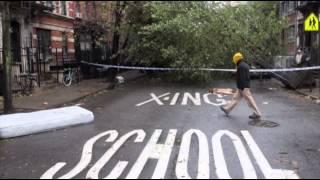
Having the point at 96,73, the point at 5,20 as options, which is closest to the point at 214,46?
the point at 96,73

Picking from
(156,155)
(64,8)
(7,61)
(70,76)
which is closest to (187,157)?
(156,155)

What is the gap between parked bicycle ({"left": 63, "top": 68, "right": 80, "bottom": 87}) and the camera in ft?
75.6

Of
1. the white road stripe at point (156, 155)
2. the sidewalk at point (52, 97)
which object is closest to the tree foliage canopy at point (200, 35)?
the sidewalk at point (52, 97)

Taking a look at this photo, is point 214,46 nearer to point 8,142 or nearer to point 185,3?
point 185,3

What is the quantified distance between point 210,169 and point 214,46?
630 inches

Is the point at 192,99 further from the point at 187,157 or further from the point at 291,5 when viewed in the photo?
the point at 291,5

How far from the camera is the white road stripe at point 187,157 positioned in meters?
7.00

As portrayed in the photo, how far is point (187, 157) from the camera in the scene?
8.06m

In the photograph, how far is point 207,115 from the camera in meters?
13.1

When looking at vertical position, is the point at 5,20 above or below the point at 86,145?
above

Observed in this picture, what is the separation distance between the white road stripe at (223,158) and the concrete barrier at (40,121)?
331cm

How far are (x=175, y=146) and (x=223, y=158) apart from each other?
1.21 metres

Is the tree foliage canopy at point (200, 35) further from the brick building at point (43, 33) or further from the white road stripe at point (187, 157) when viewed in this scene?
the white road stripe at point (187, 157)

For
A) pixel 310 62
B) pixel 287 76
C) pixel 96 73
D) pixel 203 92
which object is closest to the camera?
pixel 203 92
